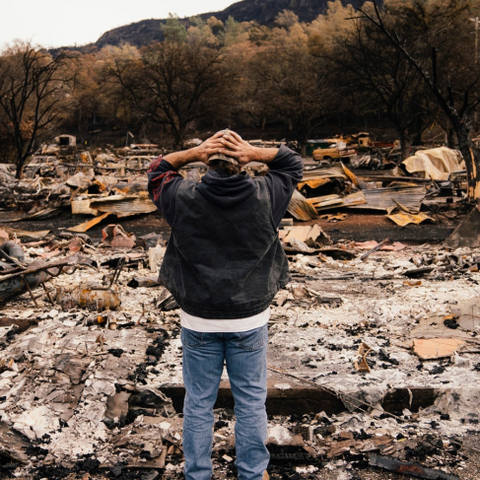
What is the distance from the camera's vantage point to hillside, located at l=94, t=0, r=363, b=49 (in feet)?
476

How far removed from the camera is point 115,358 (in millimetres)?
3852

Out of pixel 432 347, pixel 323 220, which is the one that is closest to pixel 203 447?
pixel 432 347

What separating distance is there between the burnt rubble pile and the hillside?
148944 millimetres

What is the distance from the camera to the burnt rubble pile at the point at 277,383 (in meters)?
2.87

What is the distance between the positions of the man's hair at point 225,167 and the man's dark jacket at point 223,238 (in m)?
0.03

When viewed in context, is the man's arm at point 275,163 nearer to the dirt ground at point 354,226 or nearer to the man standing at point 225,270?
the man standing at point 225,270

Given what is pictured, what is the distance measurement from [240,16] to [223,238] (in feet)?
587

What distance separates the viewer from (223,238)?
2.16 m

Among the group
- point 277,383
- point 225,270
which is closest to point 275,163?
point 225,270

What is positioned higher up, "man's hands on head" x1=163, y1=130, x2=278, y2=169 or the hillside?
the hillside

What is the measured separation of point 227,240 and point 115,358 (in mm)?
2135

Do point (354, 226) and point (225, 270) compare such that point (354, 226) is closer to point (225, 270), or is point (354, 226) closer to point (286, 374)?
point (286, 374)

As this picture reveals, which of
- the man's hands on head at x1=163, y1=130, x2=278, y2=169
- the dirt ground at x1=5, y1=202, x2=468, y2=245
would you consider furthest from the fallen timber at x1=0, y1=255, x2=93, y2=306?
the dirt ground at x1=5, y1=202, x2=468, y2=245

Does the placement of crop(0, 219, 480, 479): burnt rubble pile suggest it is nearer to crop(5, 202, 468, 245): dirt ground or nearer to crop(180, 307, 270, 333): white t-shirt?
crop(180, 307, 270, 333): white t-shirt
